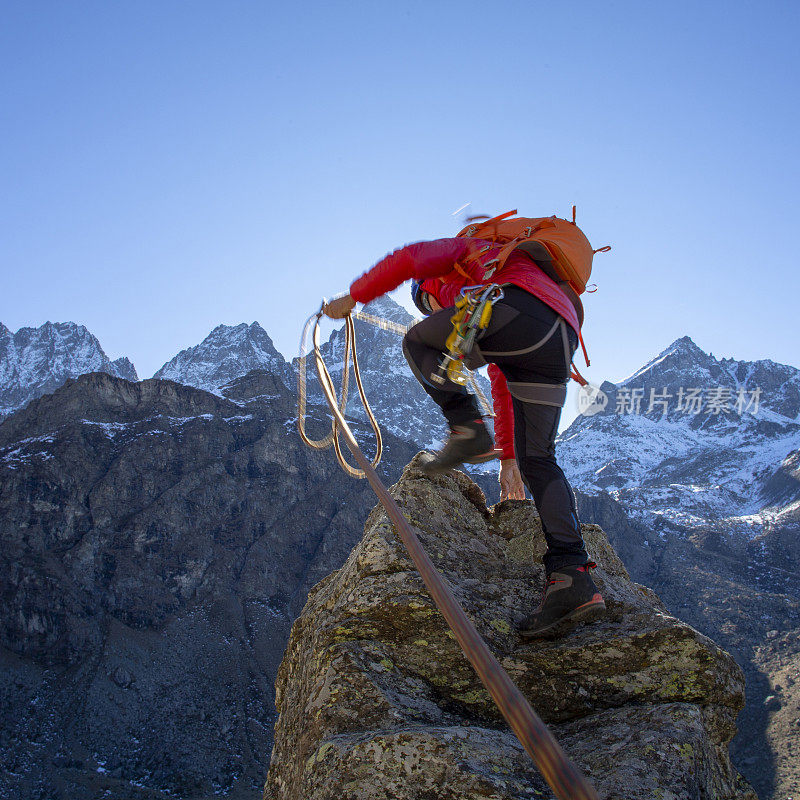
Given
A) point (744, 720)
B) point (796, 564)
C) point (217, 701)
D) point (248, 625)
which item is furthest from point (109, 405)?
point (796, 564)

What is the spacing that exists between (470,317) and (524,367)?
0.53 m

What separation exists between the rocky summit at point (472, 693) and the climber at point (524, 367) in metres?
0.36

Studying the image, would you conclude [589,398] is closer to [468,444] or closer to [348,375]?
[468,444]

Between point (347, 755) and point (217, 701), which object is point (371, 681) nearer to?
point (347, 755)

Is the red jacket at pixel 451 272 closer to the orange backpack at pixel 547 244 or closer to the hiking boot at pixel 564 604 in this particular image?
the orange backpack at pixel 547 244

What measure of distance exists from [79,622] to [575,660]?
131 meters

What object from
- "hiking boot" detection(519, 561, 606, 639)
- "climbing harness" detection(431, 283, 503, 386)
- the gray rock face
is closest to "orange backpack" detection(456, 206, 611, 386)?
"climbing harness" detection(431, 283, 503, 386)

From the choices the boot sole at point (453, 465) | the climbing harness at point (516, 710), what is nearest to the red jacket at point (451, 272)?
the boot sole at point (453, 465)

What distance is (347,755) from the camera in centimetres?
276

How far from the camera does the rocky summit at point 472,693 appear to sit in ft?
8.76

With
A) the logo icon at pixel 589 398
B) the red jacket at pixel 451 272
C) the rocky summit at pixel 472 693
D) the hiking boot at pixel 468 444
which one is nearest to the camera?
the rocky summit at pixel 472 693

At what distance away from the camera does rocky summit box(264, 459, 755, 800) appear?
8.76 feet

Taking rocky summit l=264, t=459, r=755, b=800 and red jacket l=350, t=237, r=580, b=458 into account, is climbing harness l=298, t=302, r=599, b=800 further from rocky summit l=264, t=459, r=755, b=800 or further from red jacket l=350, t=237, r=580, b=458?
red jacket l=350, t=237, r=580, b=458

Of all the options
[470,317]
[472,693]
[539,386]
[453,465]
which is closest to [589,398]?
[539,386]
